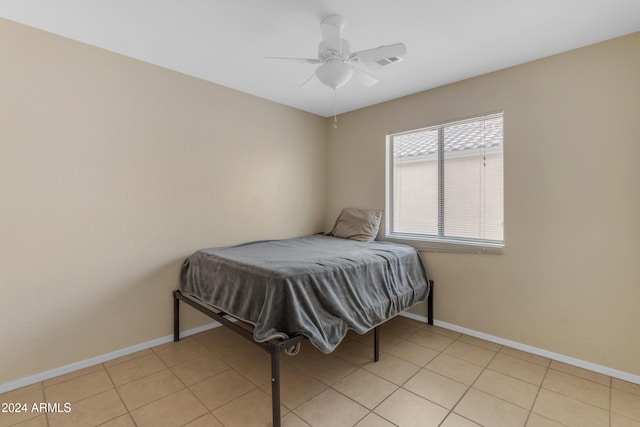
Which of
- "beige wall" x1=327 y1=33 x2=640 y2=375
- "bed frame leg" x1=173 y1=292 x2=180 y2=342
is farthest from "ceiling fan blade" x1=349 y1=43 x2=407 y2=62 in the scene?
"bed frame leg" x1=173 y1=292 x2=180 y2=342

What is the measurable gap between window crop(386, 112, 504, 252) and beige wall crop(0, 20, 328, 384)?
5.69 ft

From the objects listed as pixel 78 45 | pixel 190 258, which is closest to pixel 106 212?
pixel 190 258

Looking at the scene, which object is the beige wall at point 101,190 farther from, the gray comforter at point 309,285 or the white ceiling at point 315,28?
the gray comforter at point 309,285

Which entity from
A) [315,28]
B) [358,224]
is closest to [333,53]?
[315,28]

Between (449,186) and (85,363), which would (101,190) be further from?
(449,186)

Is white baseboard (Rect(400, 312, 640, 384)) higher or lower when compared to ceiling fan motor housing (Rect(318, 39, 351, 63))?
lower

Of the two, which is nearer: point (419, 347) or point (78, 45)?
point (78, 45)

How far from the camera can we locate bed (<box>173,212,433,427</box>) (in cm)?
178

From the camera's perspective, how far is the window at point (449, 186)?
274 centimetres

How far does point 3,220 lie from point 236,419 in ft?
6.50

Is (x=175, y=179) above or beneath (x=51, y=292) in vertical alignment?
above

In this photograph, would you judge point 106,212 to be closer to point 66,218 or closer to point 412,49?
point 66,218

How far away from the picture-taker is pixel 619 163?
2.13 metres

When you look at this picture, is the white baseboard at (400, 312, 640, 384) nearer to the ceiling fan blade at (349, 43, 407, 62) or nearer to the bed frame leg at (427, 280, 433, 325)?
the bed frame leg at (427, 280, 433, 325)
